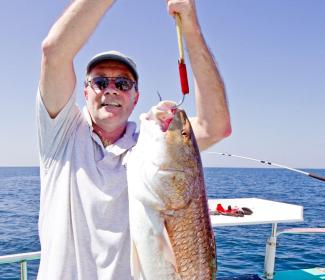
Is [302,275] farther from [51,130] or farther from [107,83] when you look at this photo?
[51,130]

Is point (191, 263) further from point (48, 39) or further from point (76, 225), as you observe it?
point (48, 39)

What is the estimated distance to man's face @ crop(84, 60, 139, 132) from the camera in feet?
8.99

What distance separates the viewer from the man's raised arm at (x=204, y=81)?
2.50m

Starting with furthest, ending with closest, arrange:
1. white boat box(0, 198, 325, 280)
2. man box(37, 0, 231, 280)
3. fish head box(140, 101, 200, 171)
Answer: white boat box(0, 198, 325, 280) → man box(37, 0, 231, 280) → fish head box(140, 101, 200, 171)

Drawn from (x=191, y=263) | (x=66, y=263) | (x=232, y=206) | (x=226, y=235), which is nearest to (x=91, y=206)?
(x=66, y=263)

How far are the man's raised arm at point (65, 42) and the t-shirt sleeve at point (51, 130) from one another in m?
0.09

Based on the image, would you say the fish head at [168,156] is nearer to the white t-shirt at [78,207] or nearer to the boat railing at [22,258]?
the white t-shirt at [78,207]

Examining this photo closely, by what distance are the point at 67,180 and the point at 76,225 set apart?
0.94 ft

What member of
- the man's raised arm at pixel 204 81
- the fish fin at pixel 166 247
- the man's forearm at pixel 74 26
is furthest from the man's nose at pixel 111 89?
the fish fin at pixel 166 247

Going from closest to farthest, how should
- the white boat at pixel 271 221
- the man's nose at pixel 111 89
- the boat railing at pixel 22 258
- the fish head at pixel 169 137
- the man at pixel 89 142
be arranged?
the fish head at pixel 169 137 < the man at pixel 89 142 < the man's nose at pixel 111 89 < the boat railing at pixel 22 258 < the white boat at pixel 271 221

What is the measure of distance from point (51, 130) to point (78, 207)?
530mm

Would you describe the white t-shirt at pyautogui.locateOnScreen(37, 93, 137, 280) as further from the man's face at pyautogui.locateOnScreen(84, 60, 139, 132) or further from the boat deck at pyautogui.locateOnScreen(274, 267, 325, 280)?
the boat deck at pyautogui.locateOnScreen(274, 267, 325, 280)

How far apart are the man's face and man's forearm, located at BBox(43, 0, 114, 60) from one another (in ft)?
1.43

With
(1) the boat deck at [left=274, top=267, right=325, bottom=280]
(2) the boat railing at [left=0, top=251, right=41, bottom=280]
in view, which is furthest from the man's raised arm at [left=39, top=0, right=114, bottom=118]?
(1) the boat deck at [left=274, top=267, right=325, bottom=280]
